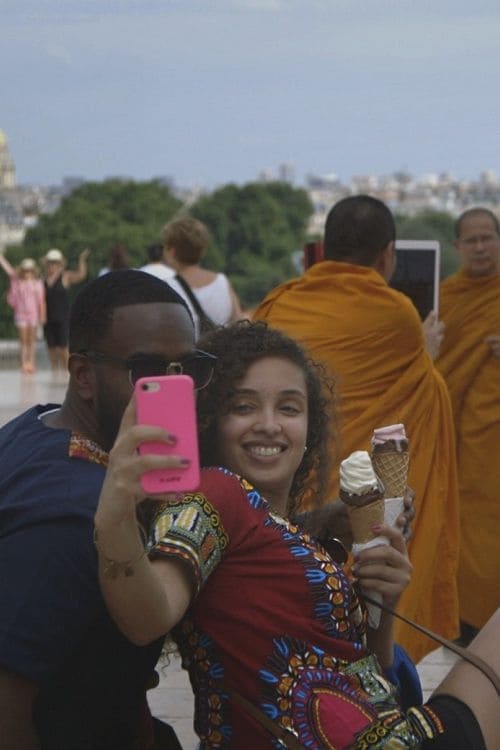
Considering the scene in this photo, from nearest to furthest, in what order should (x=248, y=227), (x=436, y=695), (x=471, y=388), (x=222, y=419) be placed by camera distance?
1. (x=436, y=695)
2. (x=222, y=419)
3. (x=471, y=388)
4. (x=248, y=227)

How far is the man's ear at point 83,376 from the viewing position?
2783 millimetres

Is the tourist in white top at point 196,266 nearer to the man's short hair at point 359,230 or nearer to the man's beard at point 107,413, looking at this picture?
the man's short hair at point 359,230

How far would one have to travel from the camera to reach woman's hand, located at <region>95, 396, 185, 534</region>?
7.22 feet

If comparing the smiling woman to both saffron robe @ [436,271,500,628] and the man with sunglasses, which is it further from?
saffron robe @ [436,271,500,628]

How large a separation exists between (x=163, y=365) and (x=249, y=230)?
95.7m

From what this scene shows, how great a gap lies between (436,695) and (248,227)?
95.8 meters

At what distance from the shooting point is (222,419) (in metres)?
3.01

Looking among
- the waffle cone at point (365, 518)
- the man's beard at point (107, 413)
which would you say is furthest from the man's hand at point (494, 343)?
the man's beard at point (107, 413)

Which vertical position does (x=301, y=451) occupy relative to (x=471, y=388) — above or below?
above

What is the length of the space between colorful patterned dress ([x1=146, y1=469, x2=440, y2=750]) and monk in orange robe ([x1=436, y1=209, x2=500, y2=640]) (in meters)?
3.94

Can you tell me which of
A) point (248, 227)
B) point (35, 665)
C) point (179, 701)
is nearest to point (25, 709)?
point (35, 665)

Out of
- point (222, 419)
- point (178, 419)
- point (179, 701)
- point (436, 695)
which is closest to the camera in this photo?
point (178, 419)

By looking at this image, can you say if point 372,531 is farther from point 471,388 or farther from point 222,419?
point 471,388

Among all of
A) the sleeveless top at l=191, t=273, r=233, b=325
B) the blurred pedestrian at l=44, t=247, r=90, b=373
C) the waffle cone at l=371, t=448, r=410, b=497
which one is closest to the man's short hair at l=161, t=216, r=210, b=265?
the sleeveless top at l=191, t=273, r=233, b=325
